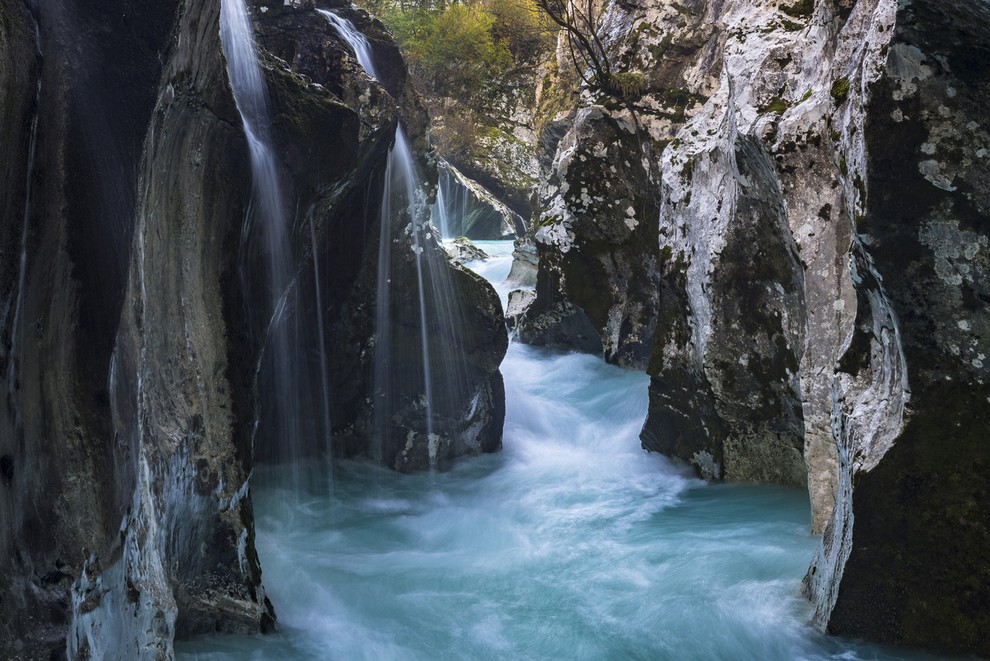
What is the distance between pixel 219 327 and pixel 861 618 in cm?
395

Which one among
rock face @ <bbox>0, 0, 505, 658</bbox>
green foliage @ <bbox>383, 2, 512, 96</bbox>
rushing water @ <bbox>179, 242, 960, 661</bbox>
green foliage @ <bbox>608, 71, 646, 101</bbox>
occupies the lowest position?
rushing water @ <bbox>179, 242, 960, 661</bbox>

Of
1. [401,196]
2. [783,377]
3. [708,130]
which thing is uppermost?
[708,130]

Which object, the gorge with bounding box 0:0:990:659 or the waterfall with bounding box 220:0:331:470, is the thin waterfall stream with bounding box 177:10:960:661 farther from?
the waterfall with bounding box 220:0:331:470

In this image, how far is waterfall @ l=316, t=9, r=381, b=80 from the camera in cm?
751

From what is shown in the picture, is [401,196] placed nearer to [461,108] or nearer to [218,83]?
[218,83]

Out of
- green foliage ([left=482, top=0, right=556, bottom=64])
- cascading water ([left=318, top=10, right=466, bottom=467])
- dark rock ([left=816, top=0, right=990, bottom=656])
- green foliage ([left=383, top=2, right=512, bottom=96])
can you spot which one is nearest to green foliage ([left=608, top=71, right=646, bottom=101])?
cascading water ([left=318, top=10, right=466, bottom=467])

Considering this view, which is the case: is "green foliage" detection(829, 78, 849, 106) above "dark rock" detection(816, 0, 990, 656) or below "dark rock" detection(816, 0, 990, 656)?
above

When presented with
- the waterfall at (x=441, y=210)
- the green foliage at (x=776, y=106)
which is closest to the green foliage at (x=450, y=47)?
the waterfall at (x=441, y=210)

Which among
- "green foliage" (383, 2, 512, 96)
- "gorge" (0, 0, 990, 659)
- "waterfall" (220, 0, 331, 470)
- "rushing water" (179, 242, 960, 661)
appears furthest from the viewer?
"green foliage" (383, 2, 512, 96)

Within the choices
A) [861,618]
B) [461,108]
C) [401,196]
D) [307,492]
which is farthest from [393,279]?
[461,108]

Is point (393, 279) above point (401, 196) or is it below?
below

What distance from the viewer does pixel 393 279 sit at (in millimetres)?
7914

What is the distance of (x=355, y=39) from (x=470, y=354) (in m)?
3.73

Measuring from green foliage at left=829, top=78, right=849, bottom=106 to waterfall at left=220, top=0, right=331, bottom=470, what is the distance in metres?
3.61
